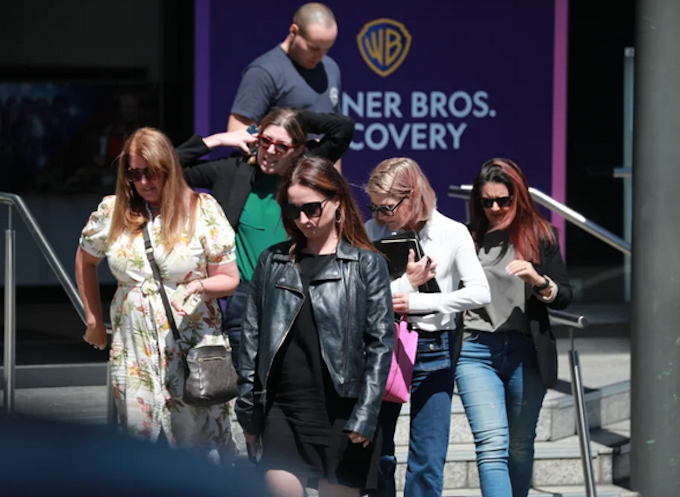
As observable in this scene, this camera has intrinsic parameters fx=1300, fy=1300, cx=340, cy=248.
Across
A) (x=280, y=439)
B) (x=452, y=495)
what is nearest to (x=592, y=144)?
(x=452, y=495)

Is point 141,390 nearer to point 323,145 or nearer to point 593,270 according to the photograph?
point 323,145

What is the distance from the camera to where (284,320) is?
4.46 meters

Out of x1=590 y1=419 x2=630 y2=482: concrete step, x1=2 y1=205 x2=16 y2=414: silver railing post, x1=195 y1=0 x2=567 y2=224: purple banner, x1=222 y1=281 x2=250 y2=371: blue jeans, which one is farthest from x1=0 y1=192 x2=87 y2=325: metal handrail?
x1=590 y1=419 x2=630 y2=482: concrete step

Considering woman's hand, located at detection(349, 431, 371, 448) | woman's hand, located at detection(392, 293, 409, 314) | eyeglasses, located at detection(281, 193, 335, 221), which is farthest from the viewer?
woman's hand, located at detection(392, 293, 409, 314)

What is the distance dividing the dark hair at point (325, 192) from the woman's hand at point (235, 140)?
3.00 ft

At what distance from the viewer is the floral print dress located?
16.6 feet

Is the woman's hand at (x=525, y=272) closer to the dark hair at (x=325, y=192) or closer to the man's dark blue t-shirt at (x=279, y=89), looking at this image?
the dark hair at (x=325, y=192)

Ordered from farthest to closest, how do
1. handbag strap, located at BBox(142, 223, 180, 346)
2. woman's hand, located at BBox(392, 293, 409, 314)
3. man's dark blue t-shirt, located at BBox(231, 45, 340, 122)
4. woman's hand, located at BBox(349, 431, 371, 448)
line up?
1. man's dark blue t-shirt, located at BBox(231, 45, 340, 122)
2. handbag strap, located at BBox(142, 223, 180, 346)
3. woman's hand, located at BBox(392, 293, 409, 314)
4. woman's hand, located at BBox(349, 431, 371, 448)

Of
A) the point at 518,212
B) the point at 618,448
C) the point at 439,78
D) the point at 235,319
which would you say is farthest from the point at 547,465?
the point at 439,78

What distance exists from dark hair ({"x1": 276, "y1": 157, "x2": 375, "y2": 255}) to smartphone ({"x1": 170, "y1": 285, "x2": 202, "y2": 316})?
0.60m

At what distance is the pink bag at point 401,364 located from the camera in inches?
188

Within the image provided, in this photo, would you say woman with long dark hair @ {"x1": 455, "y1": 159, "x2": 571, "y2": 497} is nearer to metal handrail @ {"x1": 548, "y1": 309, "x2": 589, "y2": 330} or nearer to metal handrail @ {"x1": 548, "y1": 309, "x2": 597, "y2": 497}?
metal handrail @ {"x1": 548, "y1": 309, "x2": 589, "y2": 330}

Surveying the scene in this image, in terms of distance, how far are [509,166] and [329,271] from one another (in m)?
1.30

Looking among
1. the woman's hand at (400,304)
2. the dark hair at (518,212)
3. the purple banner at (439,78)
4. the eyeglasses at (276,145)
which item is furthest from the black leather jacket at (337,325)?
the purple banner at (439,78)
